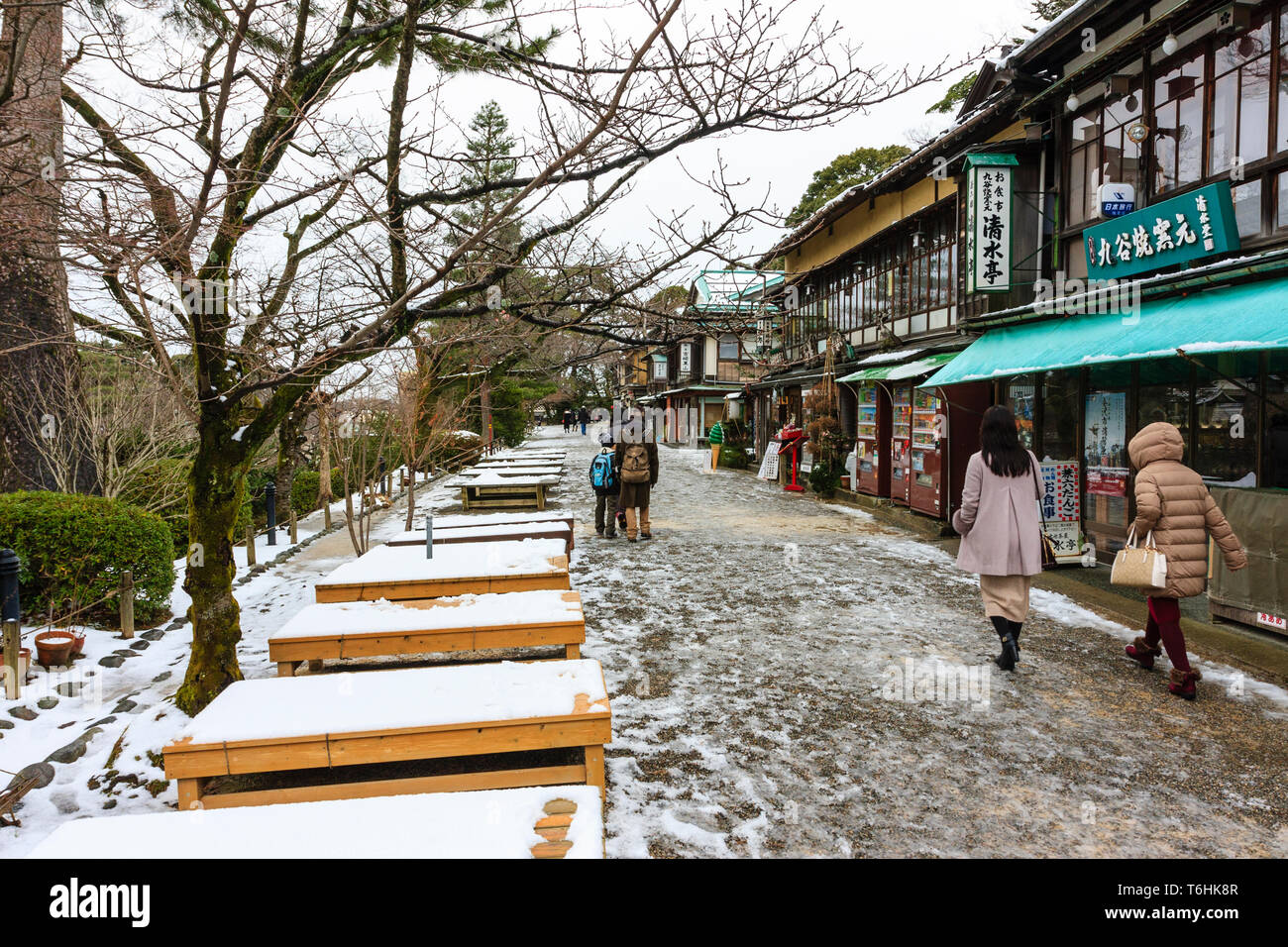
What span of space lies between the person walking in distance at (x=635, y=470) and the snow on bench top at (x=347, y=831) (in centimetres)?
834

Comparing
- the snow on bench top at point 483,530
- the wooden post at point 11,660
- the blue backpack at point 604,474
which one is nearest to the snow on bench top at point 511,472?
the blue backpack at point 604,474

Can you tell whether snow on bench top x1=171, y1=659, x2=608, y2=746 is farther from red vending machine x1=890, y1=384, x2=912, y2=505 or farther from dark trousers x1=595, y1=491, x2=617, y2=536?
red vending machine x1=890, y1=384, x2=912, y2=505

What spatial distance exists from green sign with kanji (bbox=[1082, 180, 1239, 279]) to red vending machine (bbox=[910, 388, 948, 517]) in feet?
12.3

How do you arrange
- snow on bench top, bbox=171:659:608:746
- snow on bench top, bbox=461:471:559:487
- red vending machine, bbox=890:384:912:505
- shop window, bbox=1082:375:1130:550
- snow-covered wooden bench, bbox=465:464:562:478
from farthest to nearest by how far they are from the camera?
1. snow-covered wooden bench, bbox=465:464:562:478
2. snow on bench top, bbox=461:471:559:487
3. red vending machine, bbox=890:384:912:505
4. shop window, bbox=1082:375:1130:550
5. snow on bench top, bbox=171:659:608:746

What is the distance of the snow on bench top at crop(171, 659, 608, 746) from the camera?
3.36 m

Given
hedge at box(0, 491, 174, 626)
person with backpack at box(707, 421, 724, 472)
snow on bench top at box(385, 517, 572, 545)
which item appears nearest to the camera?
hedge at box(0, 491, 174, 626)

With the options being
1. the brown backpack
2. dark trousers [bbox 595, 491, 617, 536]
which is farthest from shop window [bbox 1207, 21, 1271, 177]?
dark trousers [bbox 595, 491, 617, 536]

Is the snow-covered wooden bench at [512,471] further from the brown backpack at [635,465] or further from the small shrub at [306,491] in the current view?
the brown backpack at [635,465]

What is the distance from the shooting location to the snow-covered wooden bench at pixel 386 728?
3248 mm

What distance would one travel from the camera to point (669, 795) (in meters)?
3.75

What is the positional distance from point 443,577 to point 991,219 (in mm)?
8931
